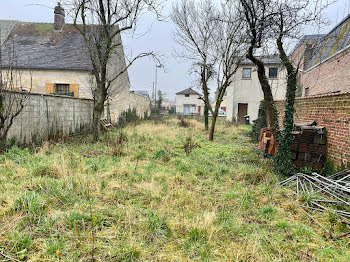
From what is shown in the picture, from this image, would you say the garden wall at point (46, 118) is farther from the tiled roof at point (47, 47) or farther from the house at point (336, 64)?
the house at point (336, 64)

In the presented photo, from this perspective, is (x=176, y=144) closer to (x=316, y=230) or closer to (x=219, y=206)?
(x=219, y=206)

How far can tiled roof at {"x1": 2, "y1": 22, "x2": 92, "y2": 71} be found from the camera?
14.7m

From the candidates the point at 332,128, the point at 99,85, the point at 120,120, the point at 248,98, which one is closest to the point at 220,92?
the point at 99,85

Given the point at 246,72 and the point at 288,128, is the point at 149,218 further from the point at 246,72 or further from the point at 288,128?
the point at 246,72

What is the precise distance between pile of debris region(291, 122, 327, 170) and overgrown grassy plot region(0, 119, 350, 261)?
1.24 metres

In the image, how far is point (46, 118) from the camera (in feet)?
26.3

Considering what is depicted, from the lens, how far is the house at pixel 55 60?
14.6m

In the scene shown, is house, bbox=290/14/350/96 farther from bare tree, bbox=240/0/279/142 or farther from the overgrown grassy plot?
the overgrown grassy plot

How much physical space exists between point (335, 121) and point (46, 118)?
8659 mm

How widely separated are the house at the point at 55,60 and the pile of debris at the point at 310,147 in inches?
414

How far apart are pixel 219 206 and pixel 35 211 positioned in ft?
8.39

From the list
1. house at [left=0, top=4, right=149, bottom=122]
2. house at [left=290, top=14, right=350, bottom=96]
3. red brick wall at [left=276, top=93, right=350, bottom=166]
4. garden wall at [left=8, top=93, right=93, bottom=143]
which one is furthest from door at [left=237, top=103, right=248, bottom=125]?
red brick wall at [left=276, top=93, right=350, bottom=166]

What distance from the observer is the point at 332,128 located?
5293mm

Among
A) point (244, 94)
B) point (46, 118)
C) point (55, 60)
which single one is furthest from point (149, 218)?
point (244, 94)
